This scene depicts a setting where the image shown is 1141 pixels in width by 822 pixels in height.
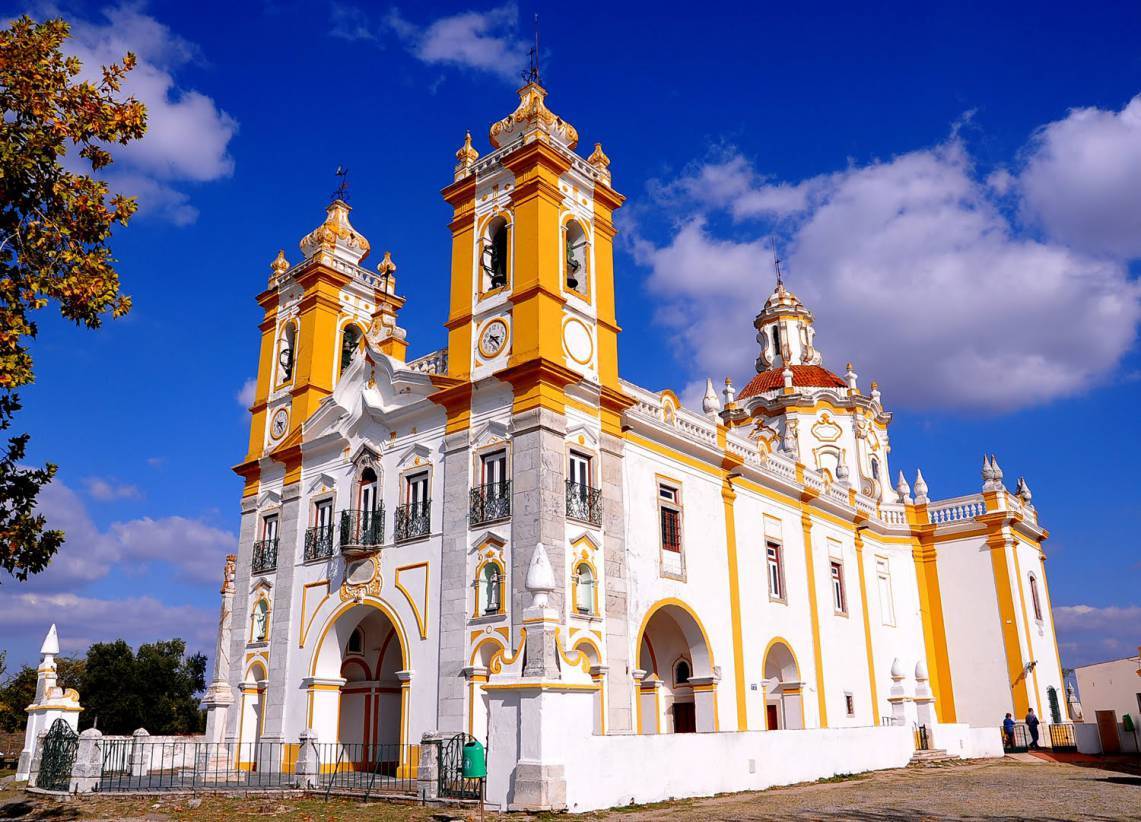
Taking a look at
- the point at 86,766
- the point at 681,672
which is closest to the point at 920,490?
the point at 681,672

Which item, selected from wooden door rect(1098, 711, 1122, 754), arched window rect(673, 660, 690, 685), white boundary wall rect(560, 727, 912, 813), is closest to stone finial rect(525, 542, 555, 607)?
white boundary wall rect(560, 727, 912, 813)

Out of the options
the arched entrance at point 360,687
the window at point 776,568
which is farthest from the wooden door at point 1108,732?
the arched entrance at point 360,687

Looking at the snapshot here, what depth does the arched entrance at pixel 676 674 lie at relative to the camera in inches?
862

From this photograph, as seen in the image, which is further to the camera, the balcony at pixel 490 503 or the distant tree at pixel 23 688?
the distant tree at pixel 23 688

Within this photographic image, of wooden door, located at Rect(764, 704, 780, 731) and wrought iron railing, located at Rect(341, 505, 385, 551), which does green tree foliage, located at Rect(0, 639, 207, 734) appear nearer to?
wrought iron railing, located at Rect(341, 505, 385, 551)

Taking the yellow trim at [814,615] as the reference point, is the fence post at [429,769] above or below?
below

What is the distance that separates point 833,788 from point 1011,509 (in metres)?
18.3

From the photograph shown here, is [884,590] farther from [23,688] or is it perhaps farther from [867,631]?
[23,688]

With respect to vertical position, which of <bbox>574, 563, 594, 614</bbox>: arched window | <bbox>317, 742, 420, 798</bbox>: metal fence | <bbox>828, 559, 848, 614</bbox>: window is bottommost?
<bbox>317, 742, 420, 798</bbox>: metal fence

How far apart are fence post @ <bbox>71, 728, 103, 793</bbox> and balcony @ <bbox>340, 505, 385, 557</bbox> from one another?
6.47 m

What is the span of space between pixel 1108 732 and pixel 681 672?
13.0 metres

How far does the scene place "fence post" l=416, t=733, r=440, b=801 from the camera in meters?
14.9

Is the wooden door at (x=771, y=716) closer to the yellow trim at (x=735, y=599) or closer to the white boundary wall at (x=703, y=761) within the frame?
the yellow trim at (x=735, y=599)

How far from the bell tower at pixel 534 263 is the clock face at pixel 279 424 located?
7352 millimetres
